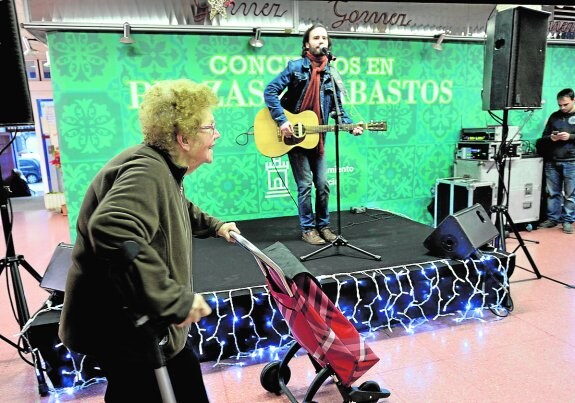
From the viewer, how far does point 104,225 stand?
993 mm

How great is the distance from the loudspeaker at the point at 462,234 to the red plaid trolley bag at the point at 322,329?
4.37 feet

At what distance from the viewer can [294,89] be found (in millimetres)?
3223

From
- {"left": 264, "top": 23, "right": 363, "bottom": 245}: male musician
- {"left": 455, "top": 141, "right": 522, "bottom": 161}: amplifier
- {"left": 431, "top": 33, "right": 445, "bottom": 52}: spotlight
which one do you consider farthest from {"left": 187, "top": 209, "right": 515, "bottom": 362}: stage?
{"left": 431, "top": 33, "right": 445, "bottom": 52}: spotlight

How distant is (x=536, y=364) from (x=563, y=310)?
2.74ft

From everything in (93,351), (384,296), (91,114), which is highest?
(91,114)

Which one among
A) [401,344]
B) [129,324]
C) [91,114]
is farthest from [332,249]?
[91,114]

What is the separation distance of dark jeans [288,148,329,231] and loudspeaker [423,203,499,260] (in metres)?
0.88

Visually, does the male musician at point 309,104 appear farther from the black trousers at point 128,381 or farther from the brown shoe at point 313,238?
the black trousers at point 128,381

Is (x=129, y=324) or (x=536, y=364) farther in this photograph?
(x=536, y=364)

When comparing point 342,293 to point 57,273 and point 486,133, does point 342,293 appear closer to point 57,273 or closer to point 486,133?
point 57,273

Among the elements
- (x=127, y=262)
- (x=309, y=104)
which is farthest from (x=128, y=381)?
(x=309, y=104)

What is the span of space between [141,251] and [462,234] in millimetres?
2304

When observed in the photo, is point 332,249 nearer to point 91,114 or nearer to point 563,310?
point 563,310

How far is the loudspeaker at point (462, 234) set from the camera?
2752mm
